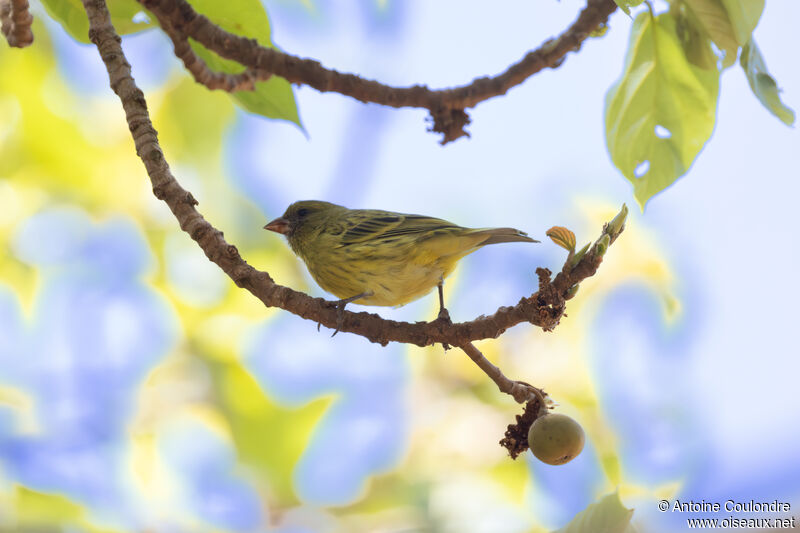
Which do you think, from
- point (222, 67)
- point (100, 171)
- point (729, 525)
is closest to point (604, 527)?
point (729, 525)

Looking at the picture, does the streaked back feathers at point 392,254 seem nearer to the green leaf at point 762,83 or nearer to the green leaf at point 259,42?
the green leaf at point 259,42

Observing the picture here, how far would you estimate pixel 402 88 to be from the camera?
7.77ft

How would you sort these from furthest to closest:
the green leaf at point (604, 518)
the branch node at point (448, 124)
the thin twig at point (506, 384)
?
the branch node at point (448, 124), the thin twig at point (506, 384), the green leaf at point (604, 518)

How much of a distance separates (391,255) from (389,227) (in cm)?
25

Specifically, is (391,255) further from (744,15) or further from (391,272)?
(744,15)

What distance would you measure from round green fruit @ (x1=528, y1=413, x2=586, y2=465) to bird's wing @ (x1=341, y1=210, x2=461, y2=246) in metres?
1.32

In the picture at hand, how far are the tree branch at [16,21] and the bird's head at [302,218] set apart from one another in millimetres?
1726

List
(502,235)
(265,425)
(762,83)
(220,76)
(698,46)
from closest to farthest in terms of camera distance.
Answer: (762,83)
(698,46)
(220,76)
(502,235)
(265,425)

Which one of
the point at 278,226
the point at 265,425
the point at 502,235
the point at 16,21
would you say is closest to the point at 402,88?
the point at 502,235

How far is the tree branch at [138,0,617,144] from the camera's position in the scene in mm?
2100

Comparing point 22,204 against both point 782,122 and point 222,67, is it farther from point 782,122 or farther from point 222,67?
point 782,122

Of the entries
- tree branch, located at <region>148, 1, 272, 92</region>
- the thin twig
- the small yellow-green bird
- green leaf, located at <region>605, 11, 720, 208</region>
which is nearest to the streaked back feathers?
the small yellow-green bird

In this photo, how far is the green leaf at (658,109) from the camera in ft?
7.37

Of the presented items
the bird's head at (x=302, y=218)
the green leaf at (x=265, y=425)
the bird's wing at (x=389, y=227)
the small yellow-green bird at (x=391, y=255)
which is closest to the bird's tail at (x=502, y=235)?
the small yellow-green bird at (x=391, y=255)
